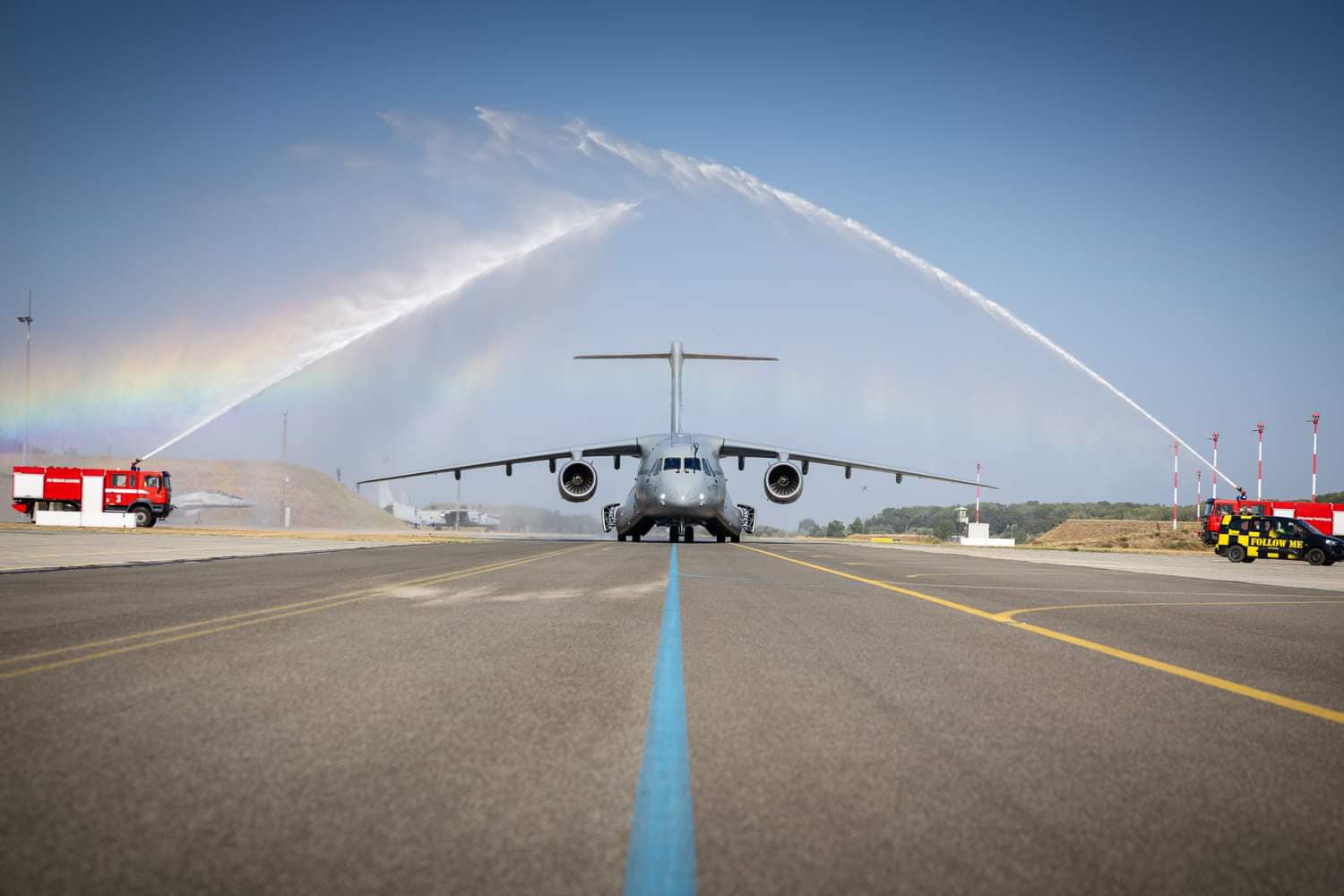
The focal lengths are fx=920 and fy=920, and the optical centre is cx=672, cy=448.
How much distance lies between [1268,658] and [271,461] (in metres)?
115

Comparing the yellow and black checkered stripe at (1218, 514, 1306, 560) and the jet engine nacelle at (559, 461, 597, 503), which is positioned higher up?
the jet engine nacelle at (559, 461, 597, 503)

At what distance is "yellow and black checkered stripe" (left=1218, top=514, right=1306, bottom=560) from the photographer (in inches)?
1097

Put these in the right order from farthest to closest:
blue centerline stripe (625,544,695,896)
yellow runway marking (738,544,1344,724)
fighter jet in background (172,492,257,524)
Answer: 1. fighter jet in background (172,492,257,524)
2. yellow runway marking (738,544,1344,724)
3. blue centerline stripe (625,544,695,896)

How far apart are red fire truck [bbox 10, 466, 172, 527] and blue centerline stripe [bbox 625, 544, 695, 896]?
44388 mm

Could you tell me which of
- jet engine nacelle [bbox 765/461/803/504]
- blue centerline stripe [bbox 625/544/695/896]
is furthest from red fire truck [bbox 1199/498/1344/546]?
blue centerline stripe [bbox 625/544/695/896]

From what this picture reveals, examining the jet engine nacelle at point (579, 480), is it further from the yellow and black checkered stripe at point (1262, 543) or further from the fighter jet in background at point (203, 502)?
the fighter jet in background at point (203, 502)

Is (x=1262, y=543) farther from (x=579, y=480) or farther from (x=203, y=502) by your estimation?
(x=203, y=502)

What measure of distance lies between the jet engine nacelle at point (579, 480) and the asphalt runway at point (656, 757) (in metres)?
26.5

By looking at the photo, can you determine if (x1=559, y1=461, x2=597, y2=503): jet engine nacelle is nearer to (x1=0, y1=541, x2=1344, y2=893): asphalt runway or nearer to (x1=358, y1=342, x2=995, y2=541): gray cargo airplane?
(x1=358, y1=342, x2=995, y2=541): gray cargo airplane

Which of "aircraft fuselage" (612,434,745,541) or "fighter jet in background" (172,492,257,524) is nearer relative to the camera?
"aircraft fuselage" (612,434,745,541)

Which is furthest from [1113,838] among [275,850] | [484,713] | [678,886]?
[484,713]

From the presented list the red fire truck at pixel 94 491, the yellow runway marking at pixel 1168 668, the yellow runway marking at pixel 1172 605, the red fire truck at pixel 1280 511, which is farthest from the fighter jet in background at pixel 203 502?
the yellow runway marking at pixel 1168 668

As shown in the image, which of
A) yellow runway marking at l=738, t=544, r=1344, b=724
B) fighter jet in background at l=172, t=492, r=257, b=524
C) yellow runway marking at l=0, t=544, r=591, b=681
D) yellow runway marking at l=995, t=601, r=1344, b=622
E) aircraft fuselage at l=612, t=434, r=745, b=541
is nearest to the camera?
yellow runway marking at l=738, t=544, r=1344, b=724

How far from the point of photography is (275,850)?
8.25 ft
